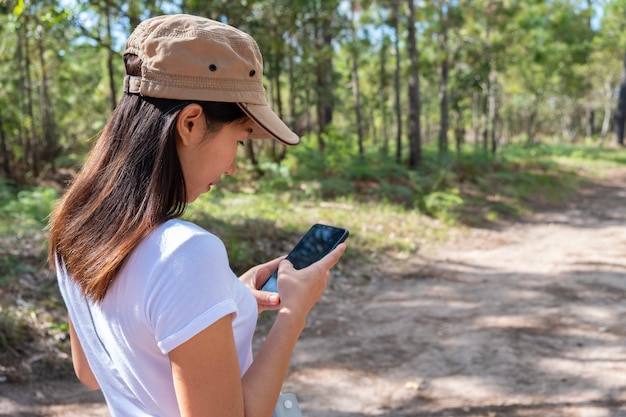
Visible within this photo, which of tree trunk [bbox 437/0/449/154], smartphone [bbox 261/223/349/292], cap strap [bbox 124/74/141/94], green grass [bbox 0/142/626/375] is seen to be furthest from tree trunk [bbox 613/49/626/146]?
cap strap [bbox 124/74/141/94]

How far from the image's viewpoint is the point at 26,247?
6520 millimetres

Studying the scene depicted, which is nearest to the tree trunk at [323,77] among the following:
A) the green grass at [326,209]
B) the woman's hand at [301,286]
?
the green grass at [326,209]

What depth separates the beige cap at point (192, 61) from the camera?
1.26 metres

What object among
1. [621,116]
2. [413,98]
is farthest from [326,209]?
[621,116]

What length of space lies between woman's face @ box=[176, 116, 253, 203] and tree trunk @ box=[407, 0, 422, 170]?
12299mm

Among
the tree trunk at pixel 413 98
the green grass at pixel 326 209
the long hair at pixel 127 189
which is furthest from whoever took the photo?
the tree trunk at pixel 413 98

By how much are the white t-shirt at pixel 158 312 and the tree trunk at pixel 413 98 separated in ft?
41.0

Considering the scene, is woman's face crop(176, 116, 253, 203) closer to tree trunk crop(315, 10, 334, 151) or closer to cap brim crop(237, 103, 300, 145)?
cap brim crop(237, 103, 300, 145)

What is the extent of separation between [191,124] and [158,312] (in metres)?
0.40

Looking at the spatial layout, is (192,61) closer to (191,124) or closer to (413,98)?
(191,124)

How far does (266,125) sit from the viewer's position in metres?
1.39

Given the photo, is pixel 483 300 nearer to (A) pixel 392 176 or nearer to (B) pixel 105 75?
(A) pixel 392 176

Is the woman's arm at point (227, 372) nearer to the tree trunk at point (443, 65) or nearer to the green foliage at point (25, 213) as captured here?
the green foliage at point (25, 213)

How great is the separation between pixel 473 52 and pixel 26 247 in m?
14.4
